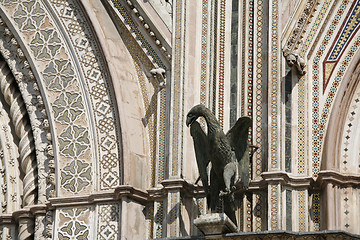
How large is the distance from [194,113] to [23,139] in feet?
10.0

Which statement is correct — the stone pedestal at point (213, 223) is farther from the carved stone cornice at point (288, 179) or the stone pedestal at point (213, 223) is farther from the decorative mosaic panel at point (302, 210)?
the decorative mosaic panel at point (302, 210)

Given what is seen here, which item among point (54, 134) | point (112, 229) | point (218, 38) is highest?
point (218, 38)

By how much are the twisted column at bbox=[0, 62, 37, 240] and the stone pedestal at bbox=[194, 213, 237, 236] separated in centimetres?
293

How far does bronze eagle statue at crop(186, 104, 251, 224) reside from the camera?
509 inches

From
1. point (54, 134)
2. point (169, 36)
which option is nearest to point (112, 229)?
point (54, 134)

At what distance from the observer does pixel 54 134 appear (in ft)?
48.4

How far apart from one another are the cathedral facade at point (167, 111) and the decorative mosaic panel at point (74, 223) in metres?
0.02

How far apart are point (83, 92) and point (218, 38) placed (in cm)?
188

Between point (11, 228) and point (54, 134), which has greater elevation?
point (54, 134)

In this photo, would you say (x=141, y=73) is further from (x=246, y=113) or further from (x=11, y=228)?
(x=11, y=228)

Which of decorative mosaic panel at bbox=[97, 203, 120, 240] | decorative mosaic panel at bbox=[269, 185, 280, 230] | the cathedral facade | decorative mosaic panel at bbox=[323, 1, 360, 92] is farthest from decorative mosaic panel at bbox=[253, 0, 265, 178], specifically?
decorative mosaic panel at bbox=[97, 203, 120, 240]

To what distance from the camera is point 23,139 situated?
49.9 ft

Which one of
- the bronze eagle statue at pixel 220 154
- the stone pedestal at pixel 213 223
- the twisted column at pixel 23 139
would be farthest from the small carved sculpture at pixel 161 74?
the stone pedestal at pixel 213 223

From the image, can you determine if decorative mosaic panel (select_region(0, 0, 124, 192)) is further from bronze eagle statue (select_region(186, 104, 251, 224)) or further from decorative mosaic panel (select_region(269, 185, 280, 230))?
decorative mosaic panel (select_region(269, 185, 280, 230))
